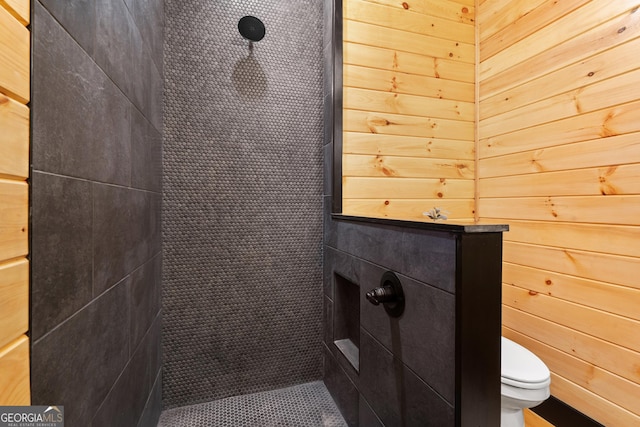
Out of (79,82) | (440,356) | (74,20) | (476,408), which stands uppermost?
(74,20)

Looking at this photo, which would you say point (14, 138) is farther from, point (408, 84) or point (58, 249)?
point (408, 84)

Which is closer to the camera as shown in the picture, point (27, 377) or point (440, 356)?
point (27, 377)

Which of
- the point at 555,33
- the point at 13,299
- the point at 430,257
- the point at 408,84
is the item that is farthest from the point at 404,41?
the point at 13,299

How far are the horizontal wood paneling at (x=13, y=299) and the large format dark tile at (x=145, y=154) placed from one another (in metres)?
0.66

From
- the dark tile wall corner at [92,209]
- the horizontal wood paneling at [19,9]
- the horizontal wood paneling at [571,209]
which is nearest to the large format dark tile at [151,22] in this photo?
the dark tile wall corner at [92,209]

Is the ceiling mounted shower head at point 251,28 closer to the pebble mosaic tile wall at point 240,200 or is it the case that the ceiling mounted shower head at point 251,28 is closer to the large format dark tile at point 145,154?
the pebble mosaic tile wall at point 240,200

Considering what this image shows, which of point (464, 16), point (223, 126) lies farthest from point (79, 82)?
point (464, 16)

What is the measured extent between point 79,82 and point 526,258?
6.99 feet

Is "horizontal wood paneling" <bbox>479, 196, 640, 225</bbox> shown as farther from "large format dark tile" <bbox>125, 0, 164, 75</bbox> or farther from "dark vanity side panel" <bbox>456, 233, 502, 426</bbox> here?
"large format dark tile" <bbox>125, 0, 164, 75</bbox>

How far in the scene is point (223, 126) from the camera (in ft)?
5.67

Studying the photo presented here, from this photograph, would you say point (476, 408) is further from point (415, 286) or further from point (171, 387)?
point (171, 387)

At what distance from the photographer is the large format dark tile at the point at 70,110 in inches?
23.1

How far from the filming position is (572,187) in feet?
4.82

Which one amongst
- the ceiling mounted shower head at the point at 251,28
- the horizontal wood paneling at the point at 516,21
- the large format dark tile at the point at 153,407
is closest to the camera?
the large format dark tile at the point at 153,407
